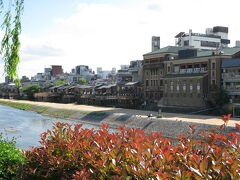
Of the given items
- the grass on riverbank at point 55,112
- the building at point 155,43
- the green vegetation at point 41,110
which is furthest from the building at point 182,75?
the green vegetation at point 41,110

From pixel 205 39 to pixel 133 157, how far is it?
97.3 meters

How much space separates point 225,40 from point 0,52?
102314 mm

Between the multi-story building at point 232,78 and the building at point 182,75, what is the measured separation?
1.38m

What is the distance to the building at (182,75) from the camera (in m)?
62.1

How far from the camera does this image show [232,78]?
57906mm

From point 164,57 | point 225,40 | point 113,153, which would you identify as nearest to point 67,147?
point 113,153

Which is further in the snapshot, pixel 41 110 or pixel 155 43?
pixel 155 43

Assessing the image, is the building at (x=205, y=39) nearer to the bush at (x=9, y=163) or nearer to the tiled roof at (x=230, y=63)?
the tiled roof at (x=230, y=63)

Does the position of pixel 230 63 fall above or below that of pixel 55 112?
above

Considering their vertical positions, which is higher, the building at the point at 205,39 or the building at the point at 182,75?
the building at the point at 205,39

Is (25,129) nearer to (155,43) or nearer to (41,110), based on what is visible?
(41,110)

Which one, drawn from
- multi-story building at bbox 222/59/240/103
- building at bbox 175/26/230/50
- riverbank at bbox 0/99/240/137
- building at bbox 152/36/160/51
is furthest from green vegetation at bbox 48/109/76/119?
building at bbox 175/26/230/50

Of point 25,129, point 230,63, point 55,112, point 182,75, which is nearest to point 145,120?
point 230,63

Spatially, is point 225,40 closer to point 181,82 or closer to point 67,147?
point 181,82
